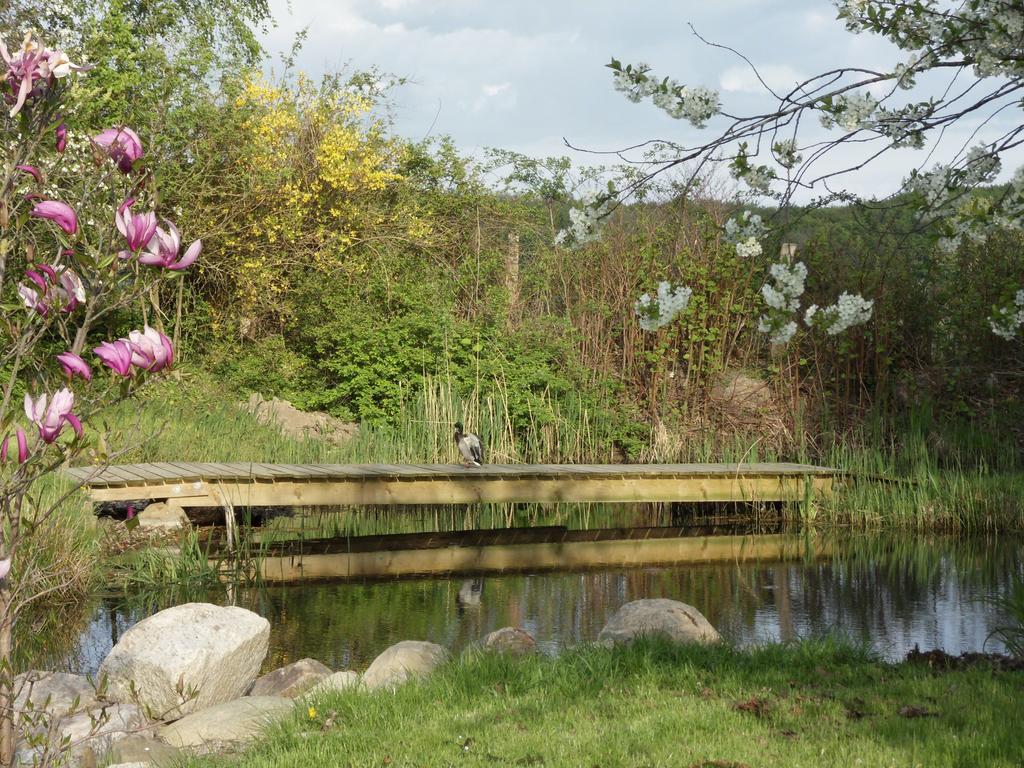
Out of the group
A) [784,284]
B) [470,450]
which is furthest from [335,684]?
[470,450]

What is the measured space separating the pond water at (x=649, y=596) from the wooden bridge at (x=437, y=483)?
1.10m

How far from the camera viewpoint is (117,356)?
8.07 feet

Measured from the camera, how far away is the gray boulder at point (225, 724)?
12.8 feet

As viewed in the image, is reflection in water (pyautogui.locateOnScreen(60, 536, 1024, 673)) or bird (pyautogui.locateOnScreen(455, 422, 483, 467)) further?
bird (pyautogui.locateOnScreen(455, 422, 483, 467))

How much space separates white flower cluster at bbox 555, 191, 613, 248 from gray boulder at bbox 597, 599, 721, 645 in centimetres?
175

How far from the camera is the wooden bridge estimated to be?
8.23 meters

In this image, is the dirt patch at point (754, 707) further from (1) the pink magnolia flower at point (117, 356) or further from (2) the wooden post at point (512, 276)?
(2) the wooden post at point (512, 276)

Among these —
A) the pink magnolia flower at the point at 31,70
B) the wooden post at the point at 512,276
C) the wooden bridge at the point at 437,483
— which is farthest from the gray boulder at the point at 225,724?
the wooden post at the point at 512,276

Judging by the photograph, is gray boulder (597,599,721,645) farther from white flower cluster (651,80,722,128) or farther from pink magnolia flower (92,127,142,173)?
pink magnolia flower (92,127,142,173)

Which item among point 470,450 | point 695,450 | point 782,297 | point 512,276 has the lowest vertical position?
point 695,450

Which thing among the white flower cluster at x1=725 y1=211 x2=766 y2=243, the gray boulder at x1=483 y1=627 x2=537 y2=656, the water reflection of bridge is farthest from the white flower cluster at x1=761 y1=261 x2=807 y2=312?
the water reflection of bridge

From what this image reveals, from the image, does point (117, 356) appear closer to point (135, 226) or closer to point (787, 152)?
point (135, 226)

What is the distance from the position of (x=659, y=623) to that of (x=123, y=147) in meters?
3.27

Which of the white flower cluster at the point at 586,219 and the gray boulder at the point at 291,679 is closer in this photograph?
the white flower cluster at the point at 586,219
